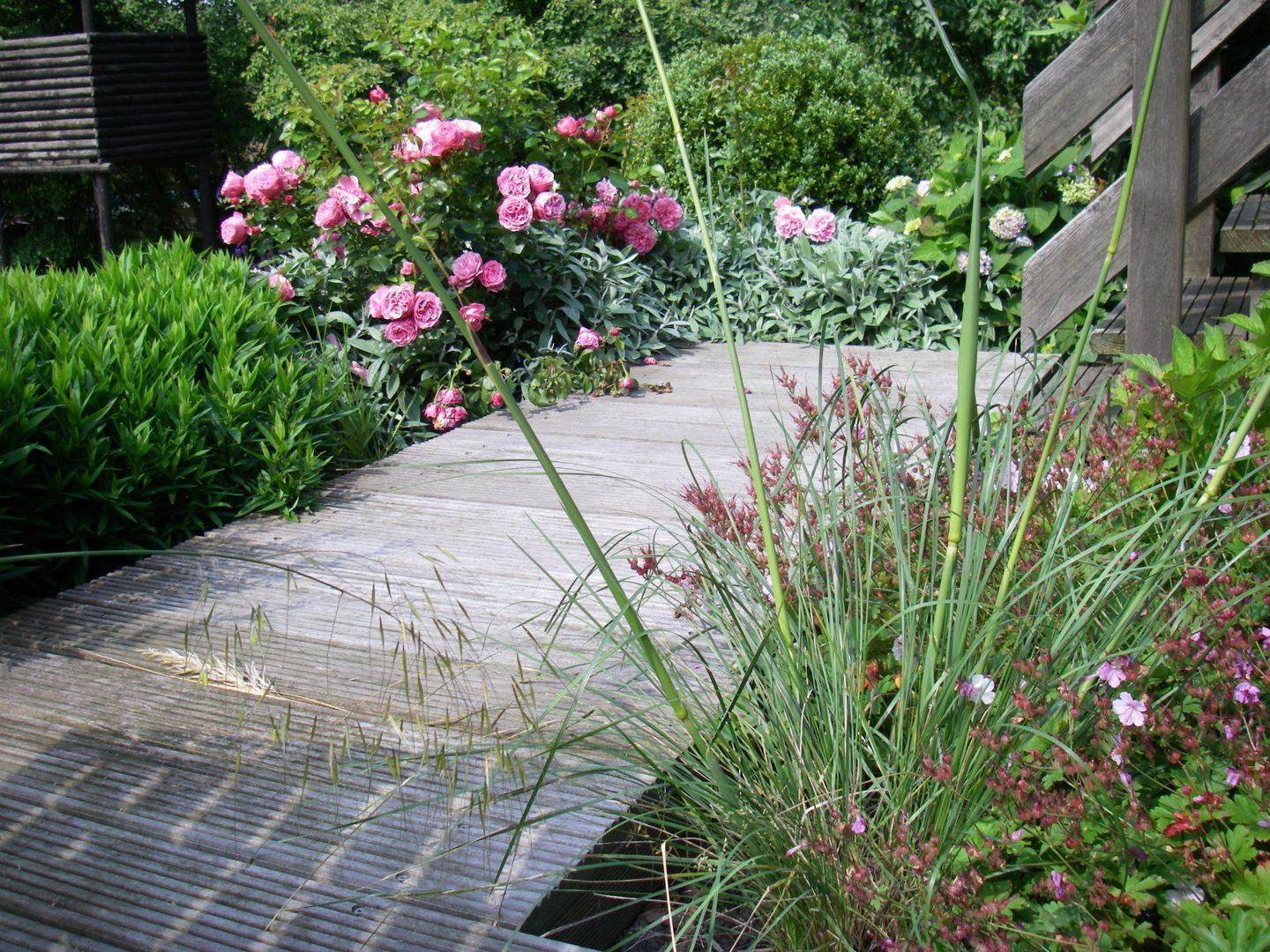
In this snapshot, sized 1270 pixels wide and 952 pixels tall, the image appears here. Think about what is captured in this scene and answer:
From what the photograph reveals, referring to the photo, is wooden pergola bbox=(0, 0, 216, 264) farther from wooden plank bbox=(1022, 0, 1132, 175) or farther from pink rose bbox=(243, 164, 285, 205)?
wooden plank bbox=(1022, 0, 1132, 175)

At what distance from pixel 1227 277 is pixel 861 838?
13.5 ft

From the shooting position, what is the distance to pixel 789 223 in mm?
6297

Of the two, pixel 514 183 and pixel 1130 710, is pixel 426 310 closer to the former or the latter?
pixel 514 183

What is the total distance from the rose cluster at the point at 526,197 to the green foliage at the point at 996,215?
193 cm

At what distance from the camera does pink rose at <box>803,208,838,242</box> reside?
6203mm

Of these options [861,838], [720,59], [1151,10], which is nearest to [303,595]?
[861,838]

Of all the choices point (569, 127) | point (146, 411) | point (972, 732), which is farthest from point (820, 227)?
point (972, 732)

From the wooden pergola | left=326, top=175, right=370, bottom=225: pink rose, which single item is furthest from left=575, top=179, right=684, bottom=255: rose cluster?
the wooden pergola

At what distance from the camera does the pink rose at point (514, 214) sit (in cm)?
491

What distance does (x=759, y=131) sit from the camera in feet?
25.9

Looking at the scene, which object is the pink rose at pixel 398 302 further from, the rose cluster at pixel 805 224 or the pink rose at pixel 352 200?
the rose cluster at pixel 805 224

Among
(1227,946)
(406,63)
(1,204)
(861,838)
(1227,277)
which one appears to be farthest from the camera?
(1,204)

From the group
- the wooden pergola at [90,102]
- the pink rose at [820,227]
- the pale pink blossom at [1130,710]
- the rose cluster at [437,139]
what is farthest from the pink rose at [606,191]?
the pale pink blossom at [1130,710]

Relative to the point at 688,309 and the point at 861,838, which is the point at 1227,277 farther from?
the point at 861,838
